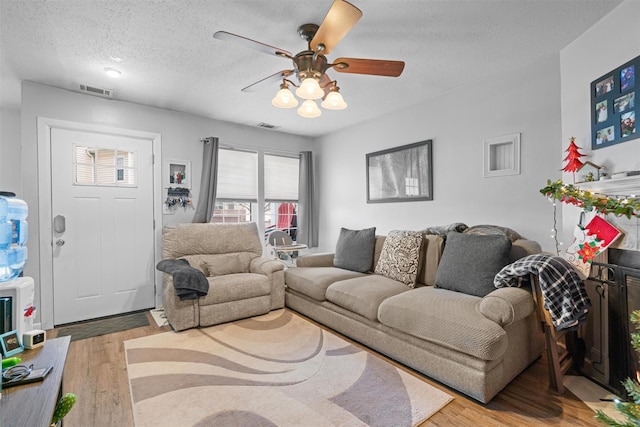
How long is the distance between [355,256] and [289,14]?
2.49 meters

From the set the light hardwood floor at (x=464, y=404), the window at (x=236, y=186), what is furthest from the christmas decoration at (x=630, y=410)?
the window at (x=236, y=186)

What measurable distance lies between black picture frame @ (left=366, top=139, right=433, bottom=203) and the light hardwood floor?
84.0 inches

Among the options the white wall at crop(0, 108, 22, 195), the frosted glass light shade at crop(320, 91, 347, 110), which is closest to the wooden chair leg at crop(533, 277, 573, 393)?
the frosted glass light shade at crop(320, 91, 347, 110)

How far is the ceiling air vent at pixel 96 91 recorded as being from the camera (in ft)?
10.8

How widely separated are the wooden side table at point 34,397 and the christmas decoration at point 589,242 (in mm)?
3049

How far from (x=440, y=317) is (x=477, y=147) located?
2.04 m

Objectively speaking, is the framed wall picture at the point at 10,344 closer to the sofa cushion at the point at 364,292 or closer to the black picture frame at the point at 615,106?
the sofa cushion at the point at 364,292

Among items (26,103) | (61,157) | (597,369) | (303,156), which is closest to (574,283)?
(597,369)

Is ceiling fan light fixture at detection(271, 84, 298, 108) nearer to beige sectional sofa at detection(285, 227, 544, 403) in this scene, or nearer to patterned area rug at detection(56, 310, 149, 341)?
beige sectional sofa at detection(285, 227, 544, 403)

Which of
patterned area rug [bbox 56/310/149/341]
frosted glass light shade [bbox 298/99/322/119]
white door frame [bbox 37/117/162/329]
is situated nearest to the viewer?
frosted glass light shade [bbox 298/99/322/119]

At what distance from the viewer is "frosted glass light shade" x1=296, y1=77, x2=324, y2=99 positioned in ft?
6.56

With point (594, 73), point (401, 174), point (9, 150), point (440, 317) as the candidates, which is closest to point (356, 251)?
point (401, 174)

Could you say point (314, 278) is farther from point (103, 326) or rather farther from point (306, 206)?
point (103, 326)

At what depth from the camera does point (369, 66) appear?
212 centimetres
